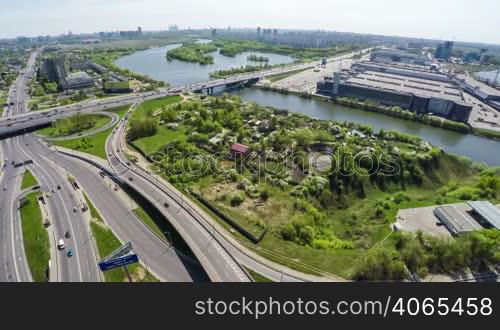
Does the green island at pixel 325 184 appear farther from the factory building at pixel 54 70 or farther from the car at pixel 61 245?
the factory building at pixel 54 70

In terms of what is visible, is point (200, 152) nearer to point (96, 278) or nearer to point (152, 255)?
point (152, 255)

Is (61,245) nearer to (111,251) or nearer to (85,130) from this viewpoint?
(111,251)

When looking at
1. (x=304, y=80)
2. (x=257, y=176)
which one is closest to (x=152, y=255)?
(x=257, y=176)

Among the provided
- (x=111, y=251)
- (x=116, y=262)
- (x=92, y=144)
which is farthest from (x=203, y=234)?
(x=92, y=144)

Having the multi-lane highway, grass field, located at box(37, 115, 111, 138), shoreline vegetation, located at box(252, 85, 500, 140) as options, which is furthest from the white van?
shoreline vegetation, located at box(252, 85, 500, 140)

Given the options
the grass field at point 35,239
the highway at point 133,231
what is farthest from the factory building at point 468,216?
the grass field at point 35,239
